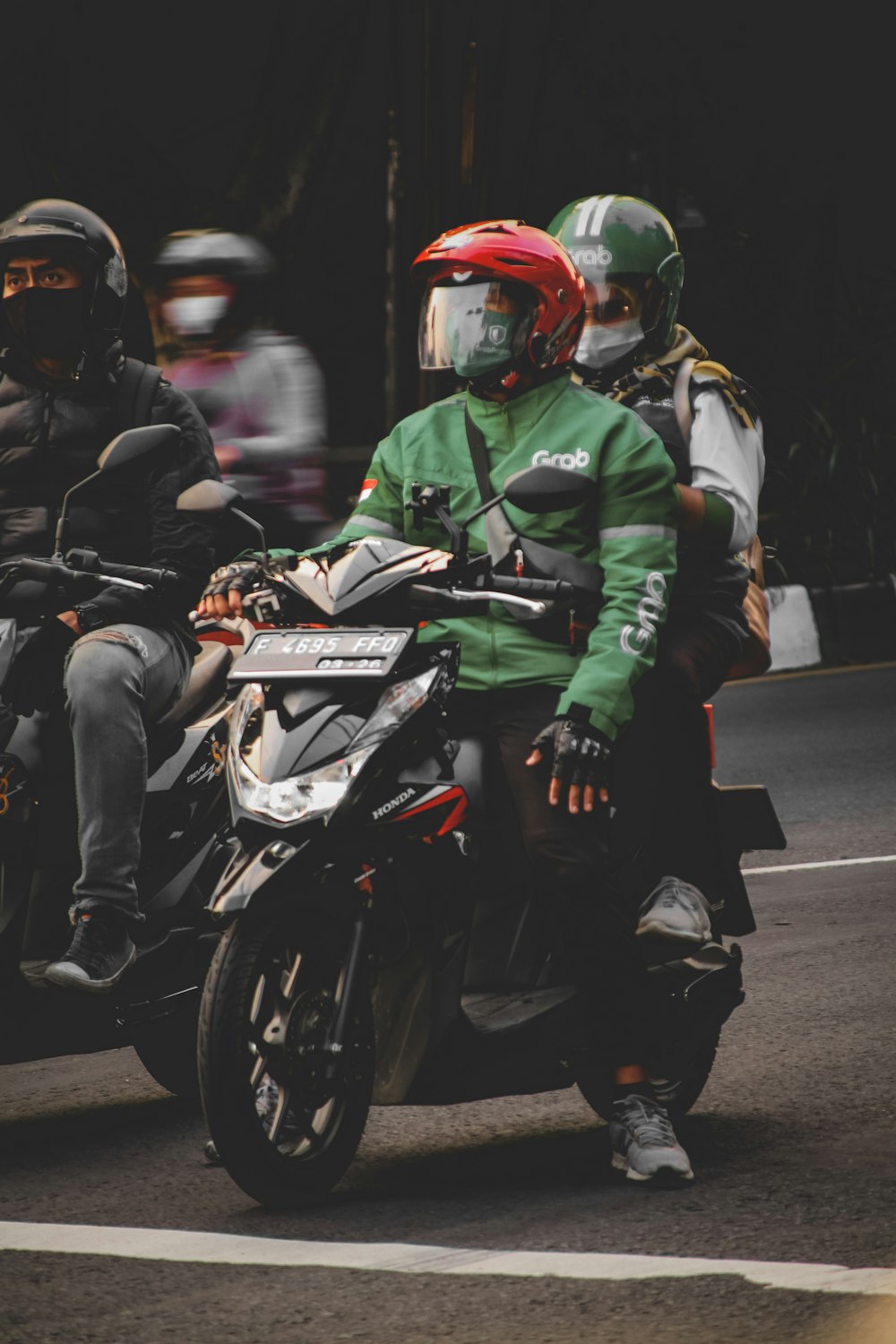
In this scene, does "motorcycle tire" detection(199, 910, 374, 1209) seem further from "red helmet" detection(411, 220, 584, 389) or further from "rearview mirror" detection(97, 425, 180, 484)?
"red helmet" detection(411, 220, 584, 389)

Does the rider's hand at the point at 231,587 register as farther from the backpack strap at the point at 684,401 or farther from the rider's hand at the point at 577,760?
the backpack strap at the point at 684,401

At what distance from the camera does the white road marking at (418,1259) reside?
413 cm

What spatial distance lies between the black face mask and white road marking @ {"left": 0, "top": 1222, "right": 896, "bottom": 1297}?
7.14ft

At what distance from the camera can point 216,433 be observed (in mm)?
7660

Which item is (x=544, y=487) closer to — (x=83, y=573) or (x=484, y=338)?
(x=484, y=338)

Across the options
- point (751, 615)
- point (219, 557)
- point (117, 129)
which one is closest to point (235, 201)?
point (117, 129)

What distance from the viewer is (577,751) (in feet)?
15.9

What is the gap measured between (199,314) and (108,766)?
2.51 meters

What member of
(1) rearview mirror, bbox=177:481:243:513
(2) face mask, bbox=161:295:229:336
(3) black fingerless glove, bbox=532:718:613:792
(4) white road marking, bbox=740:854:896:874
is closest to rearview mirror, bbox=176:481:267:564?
(1) rearview mirror, bbox=177:481:243:513

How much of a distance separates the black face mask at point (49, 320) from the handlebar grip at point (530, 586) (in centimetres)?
156

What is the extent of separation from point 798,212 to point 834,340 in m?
1.57

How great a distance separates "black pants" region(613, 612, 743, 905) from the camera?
5.26 m

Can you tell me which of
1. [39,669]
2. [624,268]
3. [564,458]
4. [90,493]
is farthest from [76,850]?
[624,268]

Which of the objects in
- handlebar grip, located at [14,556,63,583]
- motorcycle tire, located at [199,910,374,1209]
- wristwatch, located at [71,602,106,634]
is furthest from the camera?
wristwatch, located at [71,602,106,634]
